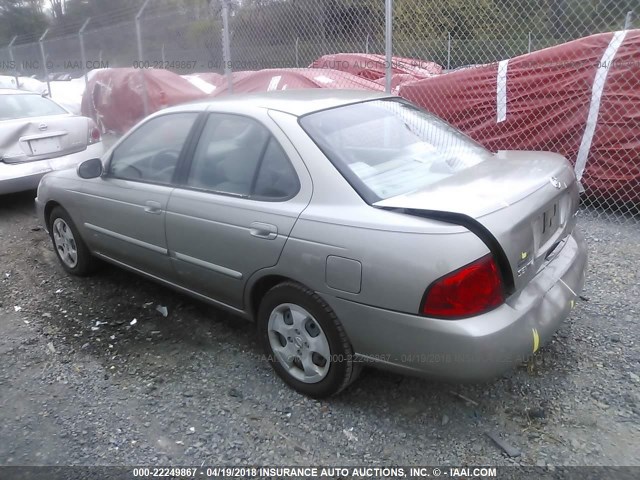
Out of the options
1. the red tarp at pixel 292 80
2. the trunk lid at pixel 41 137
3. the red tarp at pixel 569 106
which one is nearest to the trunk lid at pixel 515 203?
the red tarp at pixel 569 106

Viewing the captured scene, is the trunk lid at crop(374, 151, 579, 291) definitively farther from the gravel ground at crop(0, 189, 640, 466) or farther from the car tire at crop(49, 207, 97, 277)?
the car tire at crop(49, 207, 97, 277)

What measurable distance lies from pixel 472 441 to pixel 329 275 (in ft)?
3.43

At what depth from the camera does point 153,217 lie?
3418 millimetres

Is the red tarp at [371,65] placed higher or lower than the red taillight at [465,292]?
higher

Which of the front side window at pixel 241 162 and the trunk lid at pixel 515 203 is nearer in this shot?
the trunk lid at pixel 515 203

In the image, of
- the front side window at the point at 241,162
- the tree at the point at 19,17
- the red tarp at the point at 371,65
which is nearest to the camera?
the front side window at the point at 241,162

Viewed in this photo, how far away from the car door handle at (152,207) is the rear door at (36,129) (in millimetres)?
3833

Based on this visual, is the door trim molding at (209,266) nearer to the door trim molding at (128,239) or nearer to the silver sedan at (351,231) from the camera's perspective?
the silver sedan at (351,231)

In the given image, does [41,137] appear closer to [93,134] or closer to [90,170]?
[93,134]

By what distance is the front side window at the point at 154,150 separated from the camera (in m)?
3.44

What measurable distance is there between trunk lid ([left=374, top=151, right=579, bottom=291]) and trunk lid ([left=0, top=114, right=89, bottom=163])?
5573 mm

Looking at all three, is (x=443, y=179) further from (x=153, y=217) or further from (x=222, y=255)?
(x=153, y=217)

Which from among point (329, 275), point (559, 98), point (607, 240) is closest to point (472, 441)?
point (329, 275)

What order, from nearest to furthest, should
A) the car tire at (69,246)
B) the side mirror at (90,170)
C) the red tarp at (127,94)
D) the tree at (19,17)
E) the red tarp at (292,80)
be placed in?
the side mirror at (90,170) → the car tire at (69,246) → the red tarp at (292,80) → the red tarp at (127,94) → the tree at (19,17)
